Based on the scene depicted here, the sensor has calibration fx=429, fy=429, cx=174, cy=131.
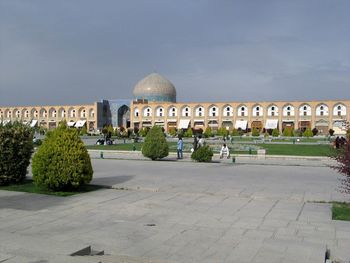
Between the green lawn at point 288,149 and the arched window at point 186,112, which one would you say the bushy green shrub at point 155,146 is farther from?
the arched window at point 186,112

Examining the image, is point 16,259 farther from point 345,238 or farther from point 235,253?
point 345,238

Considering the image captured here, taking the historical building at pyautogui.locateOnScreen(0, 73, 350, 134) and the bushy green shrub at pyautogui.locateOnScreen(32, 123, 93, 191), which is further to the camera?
the historical building at pyautogui.locateOnScreen(0, 73, 350, 134)

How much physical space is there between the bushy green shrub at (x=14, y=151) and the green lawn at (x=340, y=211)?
7.02 metres

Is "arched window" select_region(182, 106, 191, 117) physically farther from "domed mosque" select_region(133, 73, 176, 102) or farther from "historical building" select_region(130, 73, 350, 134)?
"domed mosque" select_region(133, 73, 176, 102)

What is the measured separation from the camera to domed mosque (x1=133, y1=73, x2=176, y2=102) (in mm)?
74250

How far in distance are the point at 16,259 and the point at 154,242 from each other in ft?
5.72

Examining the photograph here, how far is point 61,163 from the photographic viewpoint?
8625 mm

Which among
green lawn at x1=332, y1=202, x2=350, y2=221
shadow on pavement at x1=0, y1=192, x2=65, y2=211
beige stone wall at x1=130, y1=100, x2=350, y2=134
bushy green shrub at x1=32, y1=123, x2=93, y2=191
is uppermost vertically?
beige stone wall at x1=130, y1=100, x2=350, y2=134

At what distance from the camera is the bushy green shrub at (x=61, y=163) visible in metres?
8.61

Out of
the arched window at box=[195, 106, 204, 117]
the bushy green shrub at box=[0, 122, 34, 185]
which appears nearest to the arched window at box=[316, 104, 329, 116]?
the arched window at box=[195, 106, 204, 117]

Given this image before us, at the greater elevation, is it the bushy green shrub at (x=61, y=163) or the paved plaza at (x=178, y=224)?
the bushy green shrub at (x=61, y=163)

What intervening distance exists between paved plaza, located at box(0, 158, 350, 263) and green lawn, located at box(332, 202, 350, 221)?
0.40 feet

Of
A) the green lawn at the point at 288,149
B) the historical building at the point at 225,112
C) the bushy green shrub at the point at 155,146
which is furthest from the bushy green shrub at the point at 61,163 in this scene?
the historical building at the point at 225,112

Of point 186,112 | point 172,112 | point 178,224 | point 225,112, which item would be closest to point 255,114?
point 225,112
